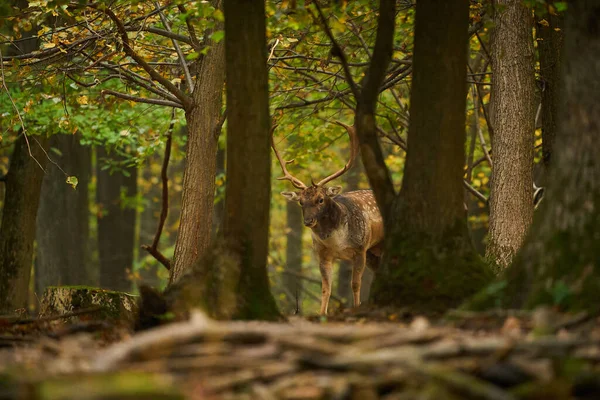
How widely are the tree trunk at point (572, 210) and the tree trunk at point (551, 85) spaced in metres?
5.61

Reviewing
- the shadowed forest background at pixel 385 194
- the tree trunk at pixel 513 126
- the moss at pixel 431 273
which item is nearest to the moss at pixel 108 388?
the shadowed forest background at pixel 385 194

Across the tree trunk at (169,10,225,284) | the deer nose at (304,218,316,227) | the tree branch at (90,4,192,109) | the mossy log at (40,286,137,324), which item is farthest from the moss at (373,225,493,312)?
the deer nose at (304,218,316,227)

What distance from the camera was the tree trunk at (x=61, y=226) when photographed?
67.5ft

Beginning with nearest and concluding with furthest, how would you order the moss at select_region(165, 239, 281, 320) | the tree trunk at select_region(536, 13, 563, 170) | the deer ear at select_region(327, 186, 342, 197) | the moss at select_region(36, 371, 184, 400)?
the moss at select_region(36, 371, 184, 400) → the moss at select_region(165, 239, 281, 320) → the tree trunk at select_region(536, 13, 563, 170) → the deer ear at select_region(327, 186, 342, 197)

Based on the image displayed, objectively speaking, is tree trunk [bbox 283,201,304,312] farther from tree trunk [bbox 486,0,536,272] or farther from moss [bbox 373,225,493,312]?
moss [bbox 373,225,493,312]

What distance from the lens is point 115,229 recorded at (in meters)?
23.5

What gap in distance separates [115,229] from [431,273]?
1728 centimetres

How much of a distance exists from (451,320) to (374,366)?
1726 millimetres

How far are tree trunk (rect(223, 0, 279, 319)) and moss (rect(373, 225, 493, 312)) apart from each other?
1.12 meters

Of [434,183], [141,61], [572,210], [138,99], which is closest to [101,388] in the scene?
[572,210]

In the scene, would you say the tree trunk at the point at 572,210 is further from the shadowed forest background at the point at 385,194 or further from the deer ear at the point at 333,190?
the deer ear at the point at 333,190

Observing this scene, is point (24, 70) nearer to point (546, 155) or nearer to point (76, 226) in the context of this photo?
point (546, 155)

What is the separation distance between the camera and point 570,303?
5.98 m

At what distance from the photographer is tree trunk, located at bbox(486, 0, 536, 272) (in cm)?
1155
